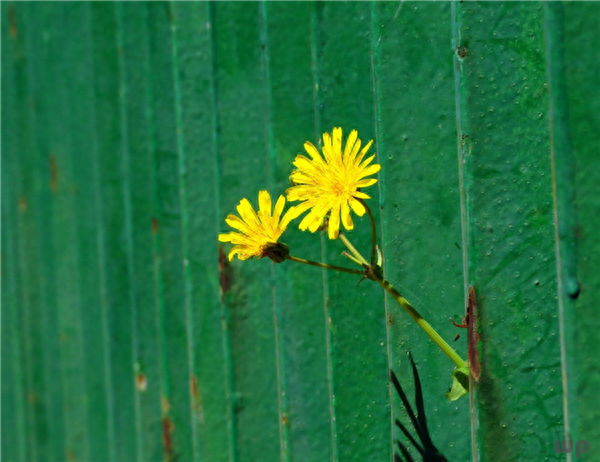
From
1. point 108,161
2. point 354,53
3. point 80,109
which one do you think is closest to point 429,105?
point 354,53

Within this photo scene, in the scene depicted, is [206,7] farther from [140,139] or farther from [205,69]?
[140,139]

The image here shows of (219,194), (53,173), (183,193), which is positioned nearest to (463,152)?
(219,194)

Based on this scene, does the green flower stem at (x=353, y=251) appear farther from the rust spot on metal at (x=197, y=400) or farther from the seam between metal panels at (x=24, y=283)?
the seam between metal panels at (x=24, y=283)

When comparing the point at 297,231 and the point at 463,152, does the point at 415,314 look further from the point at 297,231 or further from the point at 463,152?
the point at 297,231

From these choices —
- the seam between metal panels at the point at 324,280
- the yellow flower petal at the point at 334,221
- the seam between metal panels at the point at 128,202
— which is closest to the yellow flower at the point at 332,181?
the yellow flower petal at the point at 334,221

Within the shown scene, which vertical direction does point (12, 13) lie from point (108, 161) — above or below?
above

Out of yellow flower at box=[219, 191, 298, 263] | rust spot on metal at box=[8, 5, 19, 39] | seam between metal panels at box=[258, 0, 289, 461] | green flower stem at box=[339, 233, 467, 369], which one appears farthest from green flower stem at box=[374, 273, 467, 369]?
rust spot on metal at box=[8, 5, 19, 39]
